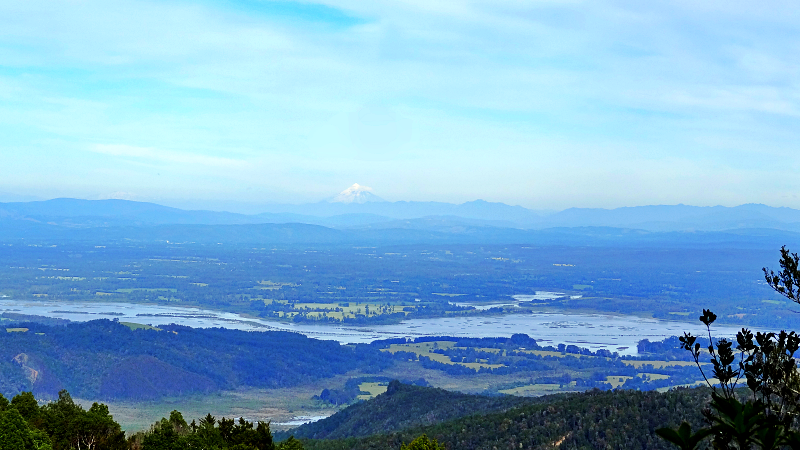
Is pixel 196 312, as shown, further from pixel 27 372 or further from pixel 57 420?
pixel 57 420

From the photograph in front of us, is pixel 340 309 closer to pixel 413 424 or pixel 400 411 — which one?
pixel 400 411

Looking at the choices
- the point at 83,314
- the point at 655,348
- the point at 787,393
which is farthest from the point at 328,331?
the point at 787,393

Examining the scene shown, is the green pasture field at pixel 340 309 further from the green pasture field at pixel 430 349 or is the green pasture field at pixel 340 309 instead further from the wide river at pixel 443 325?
the green pasture field at pixel 430 349

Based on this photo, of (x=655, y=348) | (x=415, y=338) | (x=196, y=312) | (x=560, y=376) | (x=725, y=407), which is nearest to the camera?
(x=725, y=407)

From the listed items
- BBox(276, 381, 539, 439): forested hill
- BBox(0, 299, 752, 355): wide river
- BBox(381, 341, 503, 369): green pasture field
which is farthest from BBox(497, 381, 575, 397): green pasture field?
BBox(0, 299, 752, 355): wide river

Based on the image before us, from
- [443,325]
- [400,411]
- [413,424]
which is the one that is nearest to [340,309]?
[443,325]

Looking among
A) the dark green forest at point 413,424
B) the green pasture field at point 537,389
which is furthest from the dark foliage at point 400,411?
the green pasture field at point 537,389

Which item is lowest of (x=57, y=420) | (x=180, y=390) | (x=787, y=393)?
(x=180, y=390)
